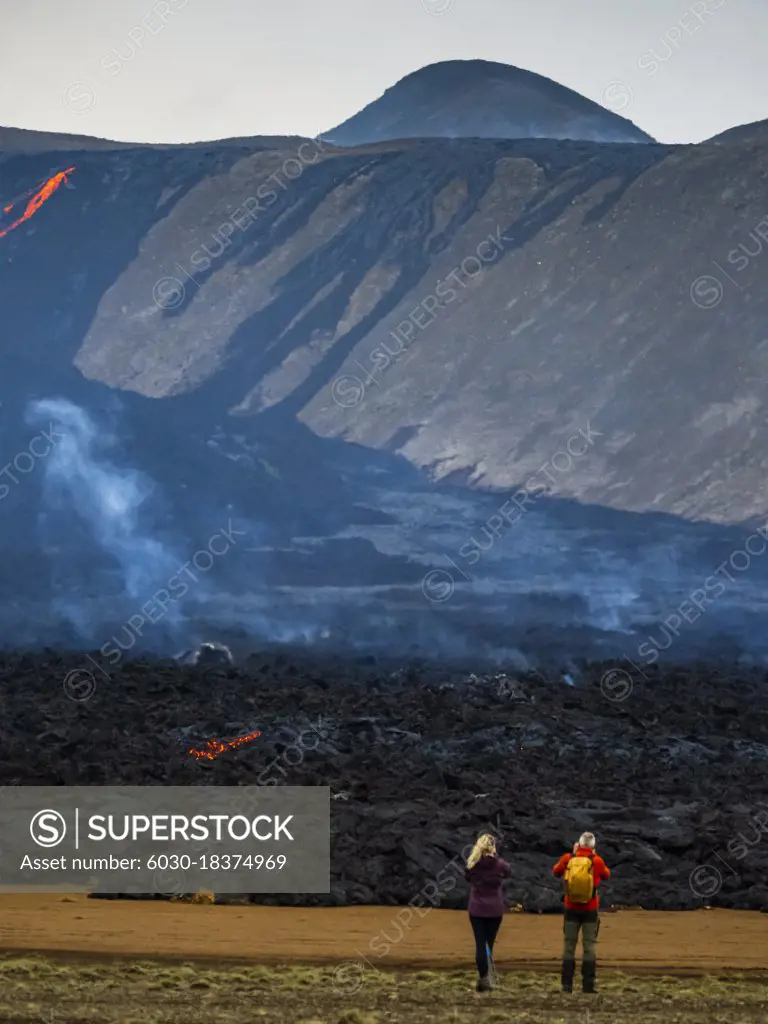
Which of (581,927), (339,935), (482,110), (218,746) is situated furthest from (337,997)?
(482,110)

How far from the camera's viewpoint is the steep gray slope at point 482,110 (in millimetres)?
124312

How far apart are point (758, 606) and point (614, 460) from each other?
9.79 meters

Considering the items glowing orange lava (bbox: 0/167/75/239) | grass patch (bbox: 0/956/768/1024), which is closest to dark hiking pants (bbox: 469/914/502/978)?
grass patch (bbox: 0/956/768/1024)

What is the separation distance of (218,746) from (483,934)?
19677 millimetres

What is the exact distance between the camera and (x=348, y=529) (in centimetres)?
6262

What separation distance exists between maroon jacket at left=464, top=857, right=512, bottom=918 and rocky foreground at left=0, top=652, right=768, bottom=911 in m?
7.08

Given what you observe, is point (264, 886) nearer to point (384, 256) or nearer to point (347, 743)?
point (347, 743)

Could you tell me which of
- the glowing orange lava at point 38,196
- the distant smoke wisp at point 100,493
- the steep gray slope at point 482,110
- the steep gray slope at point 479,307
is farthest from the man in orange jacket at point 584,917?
the steep gray slope at point 482,110

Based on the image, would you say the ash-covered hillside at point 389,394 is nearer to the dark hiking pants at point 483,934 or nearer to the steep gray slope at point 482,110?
the dark hiking pants at point 483,934

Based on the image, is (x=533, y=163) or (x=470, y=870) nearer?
(x=470, y=870)

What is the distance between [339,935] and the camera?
1859 centimetres

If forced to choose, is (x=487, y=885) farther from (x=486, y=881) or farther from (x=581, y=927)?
(x=581, y=927)

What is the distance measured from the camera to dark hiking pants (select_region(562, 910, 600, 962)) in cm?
1372

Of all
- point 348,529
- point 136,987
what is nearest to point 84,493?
point 348,529
